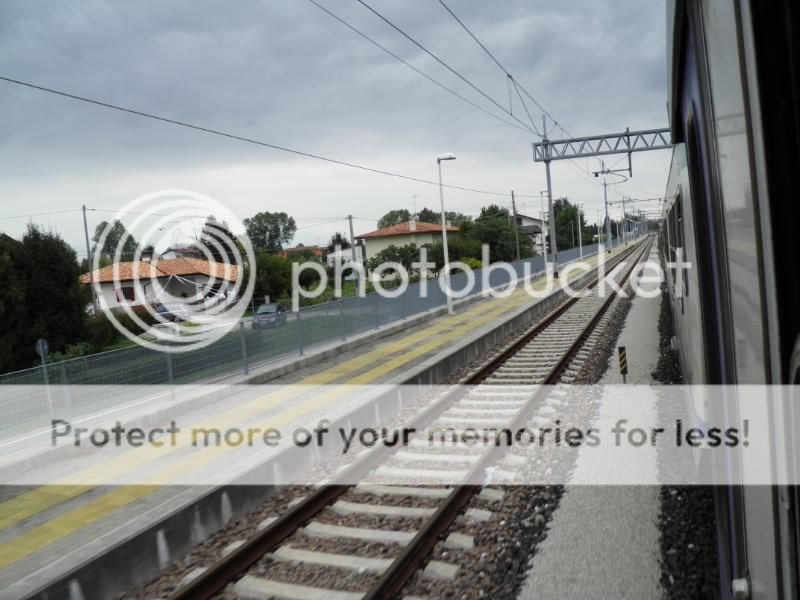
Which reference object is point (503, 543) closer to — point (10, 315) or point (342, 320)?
point (342, 320)

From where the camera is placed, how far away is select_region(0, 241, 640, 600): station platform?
16.1 ft

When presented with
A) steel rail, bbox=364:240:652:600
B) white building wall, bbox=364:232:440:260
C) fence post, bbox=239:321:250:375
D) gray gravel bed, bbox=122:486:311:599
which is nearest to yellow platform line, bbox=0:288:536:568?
gray gravel bed, bbox=122:486:311:599

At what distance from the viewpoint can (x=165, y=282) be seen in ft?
176

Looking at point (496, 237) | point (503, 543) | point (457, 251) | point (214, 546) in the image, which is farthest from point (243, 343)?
point (496, 237)

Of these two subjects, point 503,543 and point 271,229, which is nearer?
point 503,543

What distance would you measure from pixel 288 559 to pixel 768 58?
5112 millimetres

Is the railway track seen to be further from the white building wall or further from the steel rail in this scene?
the white building wall

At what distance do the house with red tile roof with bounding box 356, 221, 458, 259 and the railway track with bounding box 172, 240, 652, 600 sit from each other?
68.4 m

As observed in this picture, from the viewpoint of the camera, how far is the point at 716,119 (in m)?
1.93

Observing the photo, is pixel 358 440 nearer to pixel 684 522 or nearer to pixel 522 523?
pixel 522 523

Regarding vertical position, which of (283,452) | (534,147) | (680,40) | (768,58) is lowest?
(283,452)

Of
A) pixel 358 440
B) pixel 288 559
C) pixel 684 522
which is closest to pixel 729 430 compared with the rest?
pixel 684 522

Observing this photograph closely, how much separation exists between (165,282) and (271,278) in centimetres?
930

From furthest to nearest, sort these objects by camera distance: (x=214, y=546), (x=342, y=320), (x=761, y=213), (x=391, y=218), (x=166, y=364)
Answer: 1. (x=391, y=218)
2. (x=342, y=320)
3. (x=166, y=364)
4. (x=214, y=546)
5. (x=761, y=213)
